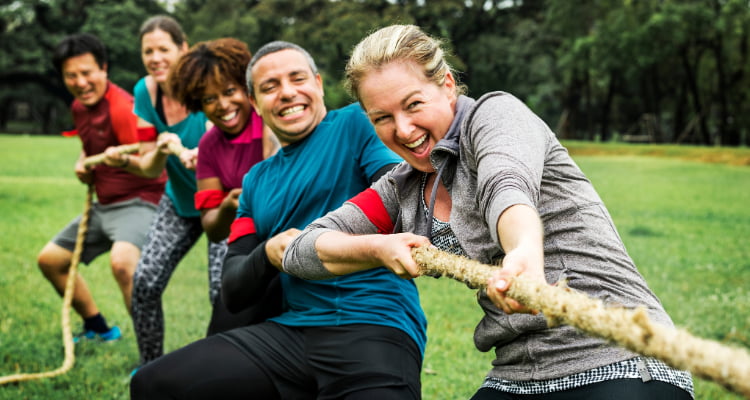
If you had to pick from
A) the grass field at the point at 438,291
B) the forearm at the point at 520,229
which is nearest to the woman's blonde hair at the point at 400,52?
the forearm at the point at 520,229

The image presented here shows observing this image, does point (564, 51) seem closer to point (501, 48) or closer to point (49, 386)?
point (501, 48)

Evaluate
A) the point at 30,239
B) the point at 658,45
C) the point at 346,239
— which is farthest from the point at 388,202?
the point at 658,45

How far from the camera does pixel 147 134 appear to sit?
5.13m

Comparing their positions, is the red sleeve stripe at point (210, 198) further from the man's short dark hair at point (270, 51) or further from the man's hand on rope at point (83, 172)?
the man's hand on rope at point (83, 172)

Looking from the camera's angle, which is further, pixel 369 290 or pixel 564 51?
pixel 564 51

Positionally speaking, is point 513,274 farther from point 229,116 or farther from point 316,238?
point 229,116

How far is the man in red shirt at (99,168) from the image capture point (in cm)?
565

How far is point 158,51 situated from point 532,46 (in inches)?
1502

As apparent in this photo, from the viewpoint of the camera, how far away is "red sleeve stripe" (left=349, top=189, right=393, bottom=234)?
8.91ft

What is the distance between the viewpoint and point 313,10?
132ft

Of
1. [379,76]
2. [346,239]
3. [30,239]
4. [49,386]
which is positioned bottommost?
[30,239]

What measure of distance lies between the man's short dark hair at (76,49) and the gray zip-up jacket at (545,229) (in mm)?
4196

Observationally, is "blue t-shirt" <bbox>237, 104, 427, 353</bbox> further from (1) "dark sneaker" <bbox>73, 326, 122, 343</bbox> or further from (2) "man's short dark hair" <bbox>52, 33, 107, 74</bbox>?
(1) "dark sneaker" <bbox>73, 326, 122, 343</bbox>

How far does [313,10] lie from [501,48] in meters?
10.5
